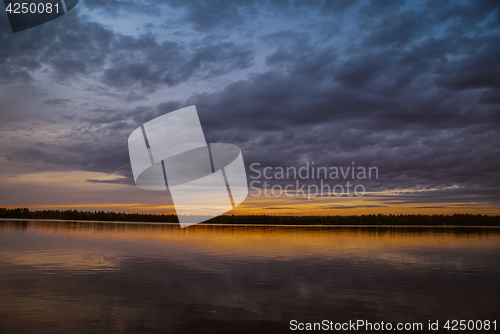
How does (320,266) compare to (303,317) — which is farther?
(320,266)

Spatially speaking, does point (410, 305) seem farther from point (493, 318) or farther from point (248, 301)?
point (248, 301)

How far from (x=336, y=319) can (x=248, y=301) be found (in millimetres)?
3835

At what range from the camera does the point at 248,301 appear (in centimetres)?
1516

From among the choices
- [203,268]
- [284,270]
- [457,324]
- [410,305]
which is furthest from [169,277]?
[457,324]

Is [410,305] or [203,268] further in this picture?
[203,268]

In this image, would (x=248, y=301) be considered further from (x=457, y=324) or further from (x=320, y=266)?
(x=320, y=266)

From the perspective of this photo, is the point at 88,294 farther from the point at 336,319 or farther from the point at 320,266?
the point at 320,266

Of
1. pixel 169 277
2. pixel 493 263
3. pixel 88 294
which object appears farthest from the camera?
pixel 493 263

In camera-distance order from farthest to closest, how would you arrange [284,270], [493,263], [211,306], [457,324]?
[493,263]
[284,270]
[211,306]
[457,324]

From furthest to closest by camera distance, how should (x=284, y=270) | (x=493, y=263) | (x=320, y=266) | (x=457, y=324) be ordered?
(x=493, y=263) < (x=320, y=266) < (x=284, y=270) < (x=457, y=324)

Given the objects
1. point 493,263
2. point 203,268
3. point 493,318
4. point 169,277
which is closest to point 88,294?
point 169,277

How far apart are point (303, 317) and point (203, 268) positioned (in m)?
11.7

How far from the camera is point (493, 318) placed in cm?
1370

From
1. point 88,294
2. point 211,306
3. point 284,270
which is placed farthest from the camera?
point 284,270
